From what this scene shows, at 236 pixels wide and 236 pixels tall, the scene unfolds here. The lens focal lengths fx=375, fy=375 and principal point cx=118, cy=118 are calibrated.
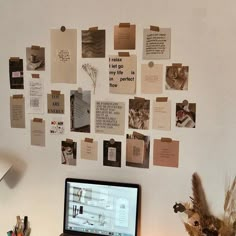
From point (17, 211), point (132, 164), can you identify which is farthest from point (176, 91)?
point (17, 211)

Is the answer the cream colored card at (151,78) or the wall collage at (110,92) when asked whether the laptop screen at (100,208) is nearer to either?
the wall collage at (110,92)

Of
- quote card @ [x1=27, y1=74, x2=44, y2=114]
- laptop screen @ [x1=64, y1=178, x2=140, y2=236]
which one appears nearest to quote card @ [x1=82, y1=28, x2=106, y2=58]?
quote card @ [x1=27, y1=74, x2=44, y2=114]

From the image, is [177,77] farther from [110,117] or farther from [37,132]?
[37,132]

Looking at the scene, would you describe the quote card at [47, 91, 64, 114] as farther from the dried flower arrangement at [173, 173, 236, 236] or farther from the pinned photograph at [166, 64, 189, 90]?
the dried flower arrangement at [173, 173, 236, 236]

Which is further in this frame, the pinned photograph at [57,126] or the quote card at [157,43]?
the pinned photograph at [57,126]

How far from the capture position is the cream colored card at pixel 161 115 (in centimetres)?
175

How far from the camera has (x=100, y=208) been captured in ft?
6.19

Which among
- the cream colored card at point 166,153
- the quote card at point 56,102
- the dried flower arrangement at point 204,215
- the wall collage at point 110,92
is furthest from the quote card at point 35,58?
the dried flower arrangement at point 204,215

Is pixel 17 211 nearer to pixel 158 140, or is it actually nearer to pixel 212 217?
pixel 158 140

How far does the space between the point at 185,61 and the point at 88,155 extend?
68 centimetres

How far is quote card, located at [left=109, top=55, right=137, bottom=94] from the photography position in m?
1.80

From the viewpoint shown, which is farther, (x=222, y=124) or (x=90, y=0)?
(x=90, y=0)

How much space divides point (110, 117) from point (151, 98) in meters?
0.23

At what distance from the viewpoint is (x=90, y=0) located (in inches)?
72.7
